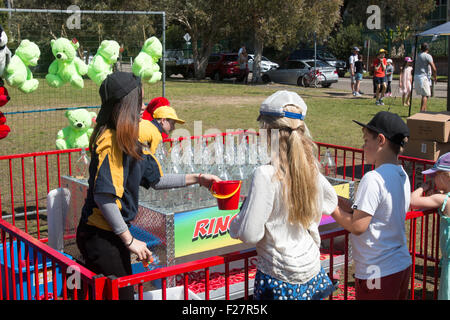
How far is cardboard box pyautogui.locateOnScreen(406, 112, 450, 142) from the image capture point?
885cm

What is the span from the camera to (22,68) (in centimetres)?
711

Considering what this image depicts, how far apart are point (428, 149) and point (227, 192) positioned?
6.74m

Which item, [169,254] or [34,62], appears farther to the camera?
[34,62]

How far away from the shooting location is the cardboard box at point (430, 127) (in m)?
8.85

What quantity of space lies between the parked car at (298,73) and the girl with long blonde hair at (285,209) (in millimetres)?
24798

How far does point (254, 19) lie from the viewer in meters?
28.4

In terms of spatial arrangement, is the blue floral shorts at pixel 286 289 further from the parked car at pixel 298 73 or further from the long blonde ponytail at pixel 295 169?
the parked car at pixel 298 73

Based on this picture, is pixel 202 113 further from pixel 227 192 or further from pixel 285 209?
pixel 285 209

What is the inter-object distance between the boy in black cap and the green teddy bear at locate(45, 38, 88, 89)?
18.7 ft

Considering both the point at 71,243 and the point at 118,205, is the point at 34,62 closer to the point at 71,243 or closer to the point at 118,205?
the point at 71,243

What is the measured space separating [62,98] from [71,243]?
52.0 feet

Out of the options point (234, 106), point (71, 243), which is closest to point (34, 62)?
point (71, 243)

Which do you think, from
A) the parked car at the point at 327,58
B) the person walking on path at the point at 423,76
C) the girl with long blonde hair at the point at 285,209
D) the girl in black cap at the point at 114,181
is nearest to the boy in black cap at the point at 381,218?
the girl with long blonde hair at the point at 285,209

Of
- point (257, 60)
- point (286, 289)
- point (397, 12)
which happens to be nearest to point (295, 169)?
point (286, 289)
